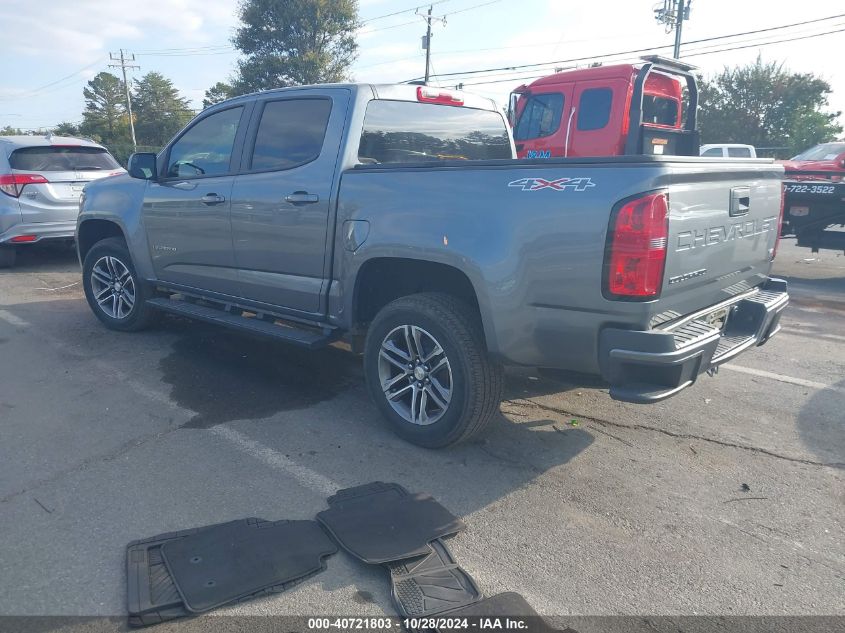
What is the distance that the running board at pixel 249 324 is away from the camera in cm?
452

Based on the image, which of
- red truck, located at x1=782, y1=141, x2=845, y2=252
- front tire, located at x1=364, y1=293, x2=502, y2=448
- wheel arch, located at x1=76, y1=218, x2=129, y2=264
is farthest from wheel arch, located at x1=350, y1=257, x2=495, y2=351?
red truck, located at x1=782, y1=141, x2=845, y2=252

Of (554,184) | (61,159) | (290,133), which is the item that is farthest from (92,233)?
(554,184)

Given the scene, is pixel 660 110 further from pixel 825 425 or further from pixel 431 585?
pixel 431 585

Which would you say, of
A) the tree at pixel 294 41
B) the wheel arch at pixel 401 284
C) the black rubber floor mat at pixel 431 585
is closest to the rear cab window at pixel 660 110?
the wheel arch at pixel 401 284

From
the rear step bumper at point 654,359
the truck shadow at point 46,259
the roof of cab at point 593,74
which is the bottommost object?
the truck shadow at point 46,259

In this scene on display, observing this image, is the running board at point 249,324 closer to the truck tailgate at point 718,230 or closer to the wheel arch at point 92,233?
the wheel arch at point 92,233

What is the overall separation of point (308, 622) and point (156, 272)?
4055 millimetres

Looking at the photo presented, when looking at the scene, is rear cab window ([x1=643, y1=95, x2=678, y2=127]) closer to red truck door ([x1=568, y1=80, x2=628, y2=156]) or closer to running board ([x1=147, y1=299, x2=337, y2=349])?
red truck door ([x1=568, y1=80, x2=628, y2=156])

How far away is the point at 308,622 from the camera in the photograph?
259cm

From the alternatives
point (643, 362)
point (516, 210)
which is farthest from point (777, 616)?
point (516, 210)

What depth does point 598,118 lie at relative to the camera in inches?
396

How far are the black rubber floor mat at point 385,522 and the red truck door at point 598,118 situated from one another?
7.61 m

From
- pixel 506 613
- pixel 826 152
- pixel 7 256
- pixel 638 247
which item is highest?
pixel 826 152

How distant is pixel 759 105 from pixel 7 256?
38.2 m
